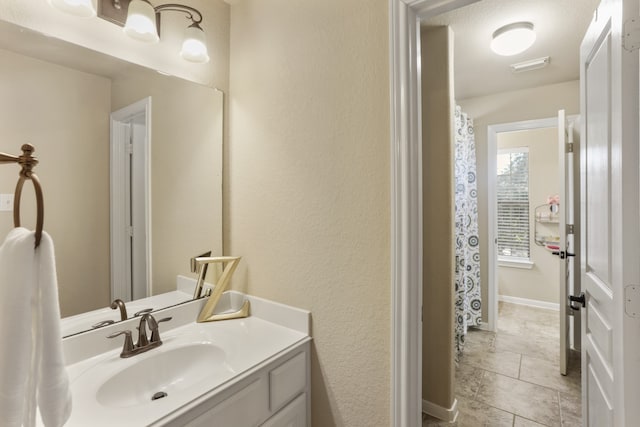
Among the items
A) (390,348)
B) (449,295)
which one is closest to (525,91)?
(449,295)

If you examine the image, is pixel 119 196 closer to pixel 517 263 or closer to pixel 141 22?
pixel 141 22

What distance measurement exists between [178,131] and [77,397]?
1.11 m

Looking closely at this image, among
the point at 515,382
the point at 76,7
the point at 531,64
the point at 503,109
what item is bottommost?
the point at 515,382

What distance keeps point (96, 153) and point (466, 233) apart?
269 centimetres

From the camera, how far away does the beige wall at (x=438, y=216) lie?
6.23ft

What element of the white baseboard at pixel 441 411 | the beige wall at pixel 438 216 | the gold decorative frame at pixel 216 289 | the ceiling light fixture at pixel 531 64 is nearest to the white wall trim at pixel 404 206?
the gold decorative frame at pixel 216 289

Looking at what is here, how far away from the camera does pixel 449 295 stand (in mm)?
1899

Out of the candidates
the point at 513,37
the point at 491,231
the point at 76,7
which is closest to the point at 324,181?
the point at 76,7

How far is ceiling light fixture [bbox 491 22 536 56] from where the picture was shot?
6.20 feet

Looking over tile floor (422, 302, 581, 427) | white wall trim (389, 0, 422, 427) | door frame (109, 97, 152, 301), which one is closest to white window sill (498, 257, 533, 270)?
tile floor (422, 302, 581, 427)

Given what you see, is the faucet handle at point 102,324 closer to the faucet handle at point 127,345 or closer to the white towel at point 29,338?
the faucet handle at point 127,345

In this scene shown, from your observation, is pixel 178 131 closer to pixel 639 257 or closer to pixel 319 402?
pixel 319 402

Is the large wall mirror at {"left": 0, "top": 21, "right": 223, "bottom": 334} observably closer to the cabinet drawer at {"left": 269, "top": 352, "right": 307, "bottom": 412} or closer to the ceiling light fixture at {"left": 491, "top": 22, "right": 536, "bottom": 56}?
the cabinet drawer at {"left": 269, "top": 352, "right": 307, "bottom": 412}

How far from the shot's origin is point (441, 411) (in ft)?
6.24
